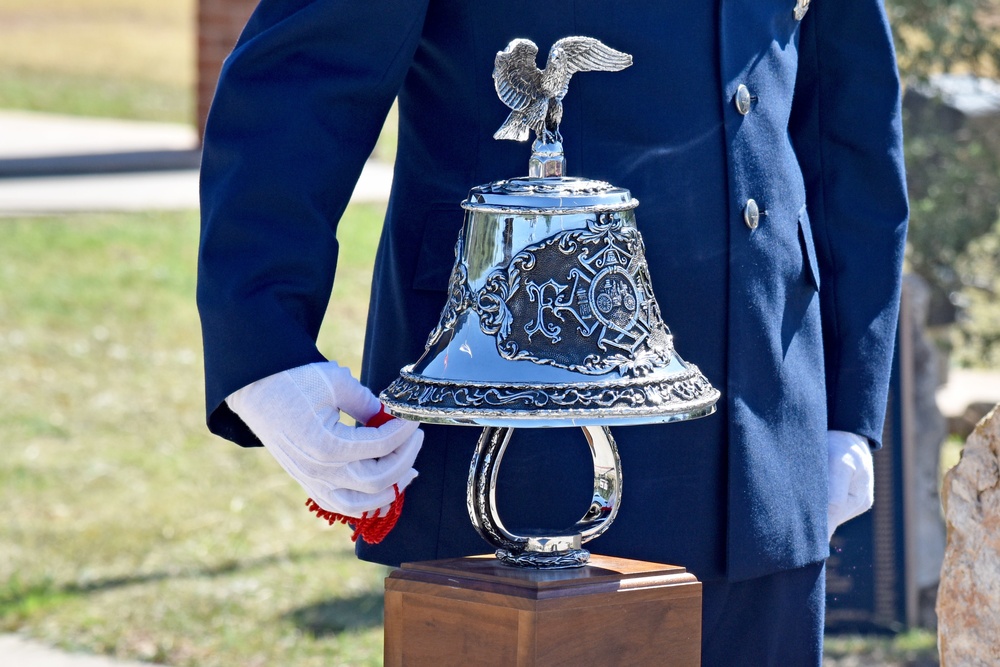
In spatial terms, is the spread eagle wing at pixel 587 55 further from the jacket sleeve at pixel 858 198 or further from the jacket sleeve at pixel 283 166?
the jacket sleeve at pixel 858 198

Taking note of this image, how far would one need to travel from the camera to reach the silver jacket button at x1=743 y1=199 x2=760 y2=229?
172 cm

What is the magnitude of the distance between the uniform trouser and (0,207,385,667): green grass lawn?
7.39ft

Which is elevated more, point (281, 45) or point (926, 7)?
point (926, 7)

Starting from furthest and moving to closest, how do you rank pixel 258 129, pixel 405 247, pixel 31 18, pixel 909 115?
pixel 31 18 < pixel 909 115 < pixel 405 247 < pixel 258 129

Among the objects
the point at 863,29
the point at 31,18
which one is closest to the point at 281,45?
the point at 863,29

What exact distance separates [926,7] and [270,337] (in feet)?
11.3

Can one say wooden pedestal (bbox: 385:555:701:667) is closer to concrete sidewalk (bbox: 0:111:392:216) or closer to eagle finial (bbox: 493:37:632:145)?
eagle finial (bbox: 493:37:632:145)

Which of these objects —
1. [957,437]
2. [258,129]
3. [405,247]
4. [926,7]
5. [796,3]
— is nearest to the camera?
[258,129]

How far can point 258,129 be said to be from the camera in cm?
153

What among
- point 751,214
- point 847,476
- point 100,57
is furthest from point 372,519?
point 100,57

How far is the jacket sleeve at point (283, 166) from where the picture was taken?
1.46 metres

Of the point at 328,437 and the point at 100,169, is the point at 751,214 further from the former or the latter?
the point at 100,169

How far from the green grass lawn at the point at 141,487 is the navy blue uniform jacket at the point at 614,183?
2.36m

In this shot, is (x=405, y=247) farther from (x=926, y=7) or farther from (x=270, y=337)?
(x=926, y=7)
